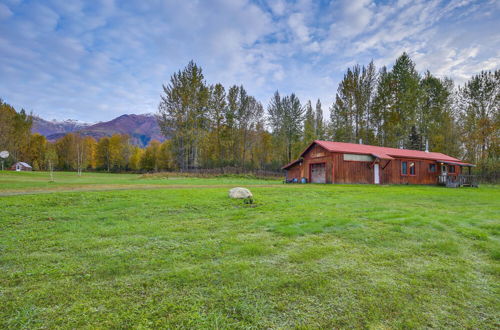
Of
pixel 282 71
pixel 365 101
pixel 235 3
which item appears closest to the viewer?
pixel 235 3

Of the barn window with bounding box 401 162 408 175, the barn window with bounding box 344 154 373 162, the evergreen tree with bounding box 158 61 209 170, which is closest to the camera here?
the barn window with bounding box 344 154 373 162

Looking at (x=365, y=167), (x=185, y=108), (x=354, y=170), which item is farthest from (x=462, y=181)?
(x=185, y=108)

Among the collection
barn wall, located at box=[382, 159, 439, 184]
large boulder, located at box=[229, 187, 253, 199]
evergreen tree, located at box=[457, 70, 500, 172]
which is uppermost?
evergreen tree, located at box=[457, 70, 500, 172]

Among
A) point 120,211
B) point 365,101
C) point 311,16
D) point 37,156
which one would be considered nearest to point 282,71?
point 311,16

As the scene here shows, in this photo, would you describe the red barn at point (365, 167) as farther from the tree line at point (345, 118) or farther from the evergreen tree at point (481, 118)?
the tree line at point (345, 118)

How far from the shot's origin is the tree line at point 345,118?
29438 millimetres

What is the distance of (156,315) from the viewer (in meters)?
1.94

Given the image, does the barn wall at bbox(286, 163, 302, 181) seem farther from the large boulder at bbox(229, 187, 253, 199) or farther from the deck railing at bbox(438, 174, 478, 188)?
the large boulder at bbox(229, 187, 253, 199)

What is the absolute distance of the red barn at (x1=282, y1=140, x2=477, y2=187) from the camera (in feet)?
69.6

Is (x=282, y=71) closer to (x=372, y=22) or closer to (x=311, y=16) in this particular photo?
(x=311, y=16)

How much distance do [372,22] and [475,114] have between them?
25.3 metres

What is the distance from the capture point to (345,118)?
32938mm

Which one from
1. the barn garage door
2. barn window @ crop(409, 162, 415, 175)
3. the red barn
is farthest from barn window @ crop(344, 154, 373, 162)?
barn window @ crop(409, 162, 415, 175)

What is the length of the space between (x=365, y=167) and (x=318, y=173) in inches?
182
